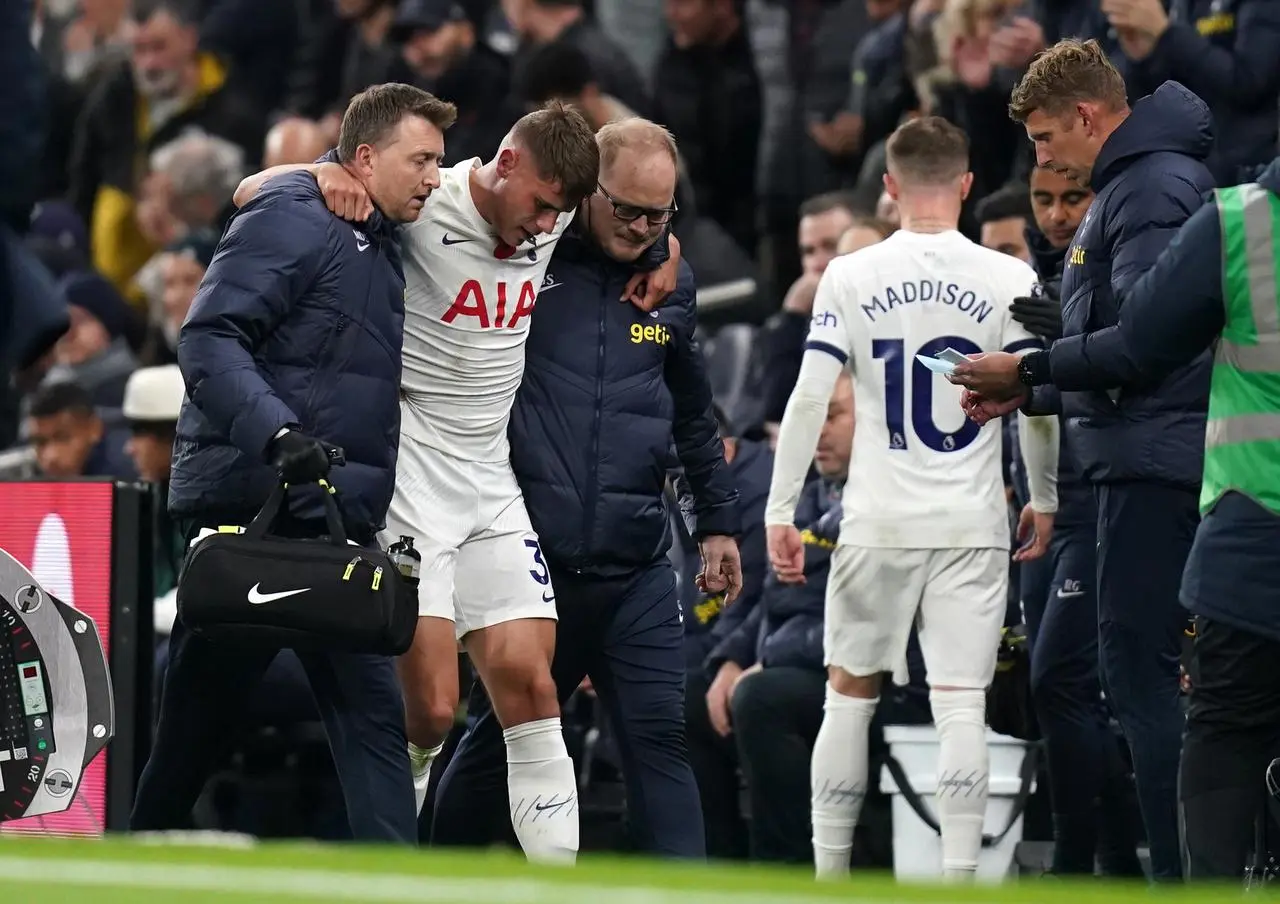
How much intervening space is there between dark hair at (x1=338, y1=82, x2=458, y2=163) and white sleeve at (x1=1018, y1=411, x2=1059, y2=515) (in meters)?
2.22

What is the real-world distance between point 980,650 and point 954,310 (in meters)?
1.05

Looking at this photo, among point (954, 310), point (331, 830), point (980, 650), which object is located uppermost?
point (954, 310)

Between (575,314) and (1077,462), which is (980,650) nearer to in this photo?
(1077,462)

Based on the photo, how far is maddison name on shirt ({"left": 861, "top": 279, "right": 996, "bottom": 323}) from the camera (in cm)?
735

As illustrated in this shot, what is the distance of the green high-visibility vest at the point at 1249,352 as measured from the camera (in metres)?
5.53

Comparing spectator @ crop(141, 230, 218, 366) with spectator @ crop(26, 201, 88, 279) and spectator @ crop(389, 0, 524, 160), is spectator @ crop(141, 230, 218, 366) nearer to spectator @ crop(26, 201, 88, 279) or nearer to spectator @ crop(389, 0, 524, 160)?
spectator @ crop(26, 201, 88, 279)

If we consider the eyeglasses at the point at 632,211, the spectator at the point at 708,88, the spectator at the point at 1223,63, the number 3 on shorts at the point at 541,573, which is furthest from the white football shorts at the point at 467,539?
the spectator at the point at 708,88

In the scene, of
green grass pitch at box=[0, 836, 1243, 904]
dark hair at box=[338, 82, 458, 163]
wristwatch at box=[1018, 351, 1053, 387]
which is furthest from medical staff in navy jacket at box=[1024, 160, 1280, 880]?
dark hair at box=[338, 82, 458, 163]

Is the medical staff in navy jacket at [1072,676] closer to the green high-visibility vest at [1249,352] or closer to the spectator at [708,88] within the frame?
the green high-visibility vest at [1249,352]

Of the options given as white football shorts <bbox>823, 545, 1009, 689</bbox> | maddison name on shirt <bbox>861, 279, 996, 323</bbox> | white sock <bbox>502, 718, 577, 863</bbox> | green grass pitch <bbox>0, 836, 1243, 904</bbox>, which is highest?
maddison name on shirt <bbox>861, 279, 996, 323</bbox>

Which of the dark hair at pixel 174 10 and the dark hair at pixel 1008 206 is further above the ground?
the dark hair at pixel 174 10

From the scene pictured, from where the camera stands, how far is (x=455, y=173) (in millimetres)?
6672

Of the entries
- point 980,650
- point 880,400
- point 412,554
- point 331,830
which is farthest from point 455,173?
point 331,830

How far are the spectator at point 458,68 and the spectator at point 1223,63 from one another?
3746 mm
